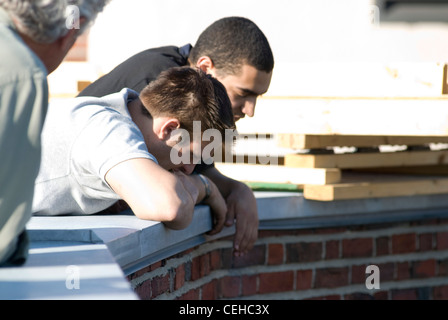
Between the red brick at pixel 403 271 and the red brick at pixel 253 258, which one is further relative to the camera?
the red brick at pixel 403 271

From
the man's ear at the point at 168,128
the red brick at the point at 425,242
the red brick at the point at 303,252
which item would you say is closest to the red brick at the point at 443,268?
the red brick at the point at 425,242

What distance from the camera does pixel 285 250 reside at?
3707 mm

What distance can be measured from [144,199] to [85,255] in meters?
0.43

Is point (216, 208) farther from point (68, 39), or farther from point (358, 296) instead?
point (68, 39)

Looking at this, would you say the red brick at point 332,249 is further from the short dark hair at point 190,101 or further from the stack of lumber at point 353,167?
the short dark hair at point 190,101

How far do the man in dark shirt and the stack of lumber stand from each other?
374 mm

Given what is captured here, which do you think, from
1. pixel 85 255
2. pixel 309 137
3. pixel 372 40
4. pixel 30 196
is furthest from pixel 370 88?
pixel 30 196

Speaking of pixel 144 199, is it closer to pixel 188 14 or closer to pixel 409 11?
pixel 409 11

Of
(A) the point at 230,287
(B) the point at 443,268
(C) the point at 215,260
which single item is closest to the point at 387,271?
(B) the point at 443,268

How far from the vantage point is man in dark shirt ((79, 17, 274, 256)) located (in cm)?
324

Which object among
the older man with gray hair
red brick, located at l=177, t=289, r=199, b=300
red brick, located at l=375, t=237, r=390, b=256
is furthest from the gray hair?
red brick, located at l=375, t=237, r=390, b=256

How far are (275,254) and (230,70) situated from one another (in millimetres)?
932

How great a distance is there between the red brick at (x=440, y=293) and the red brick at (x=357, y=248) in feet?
1.82

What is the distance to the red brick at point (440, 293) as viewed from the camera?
14.2 feet
